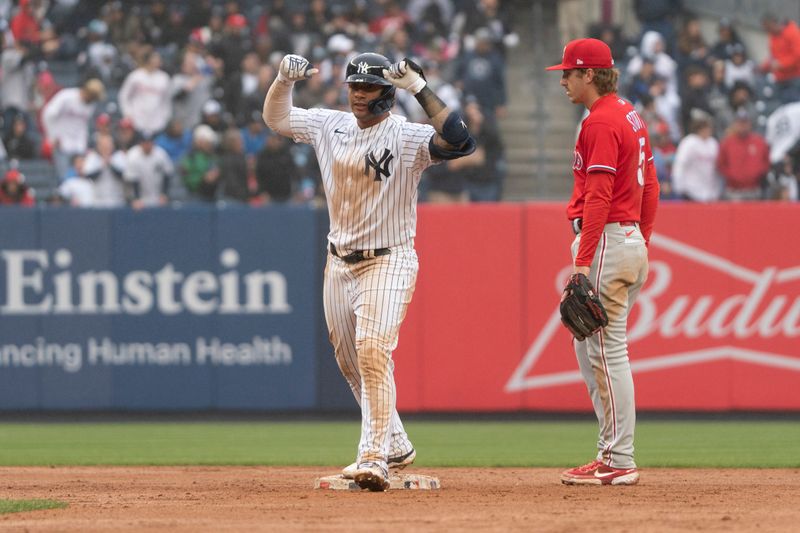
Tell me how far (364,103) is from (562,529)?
2408mm

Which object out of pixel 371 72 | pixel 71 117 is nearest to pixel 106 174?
pixel 71 117

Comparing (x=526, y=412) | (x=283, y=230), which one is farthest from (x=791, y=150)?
(x=283, y=230)

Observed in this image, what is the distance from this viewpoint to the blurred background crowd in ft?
46.3

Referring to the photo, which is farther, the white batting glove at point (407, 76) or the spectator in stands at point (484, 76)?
the spectator in stands at point (484, 76)

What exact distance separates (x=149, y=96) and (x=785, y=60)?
23.3 feet

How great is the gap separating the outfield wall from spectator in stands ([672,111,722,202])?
1315mm

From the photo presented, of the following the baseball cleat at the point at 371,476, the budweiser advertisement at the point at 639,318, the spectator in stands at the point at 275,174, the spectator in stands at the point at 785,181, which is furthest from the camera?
the spectator in stands at the point at 275,174

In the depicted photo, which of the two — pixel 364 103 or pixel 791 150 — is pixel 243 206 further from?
pixel 364 103

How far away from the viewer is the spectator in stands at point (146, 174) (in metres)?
14.2

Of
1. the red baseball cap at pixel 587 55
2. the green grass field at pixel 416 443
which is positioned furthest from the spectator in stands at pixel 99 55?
the red baseball cap at pixel 587 55

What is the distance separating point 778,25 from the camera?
623 inches

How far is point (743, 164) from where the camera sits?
13.8 m

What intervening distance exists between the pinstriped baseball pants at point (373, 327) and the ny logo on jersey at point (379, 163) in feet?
1.31

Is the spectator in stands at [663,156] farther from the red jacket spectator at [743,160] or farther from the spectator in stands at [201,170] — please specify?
the spectator in stands at [201,170]
